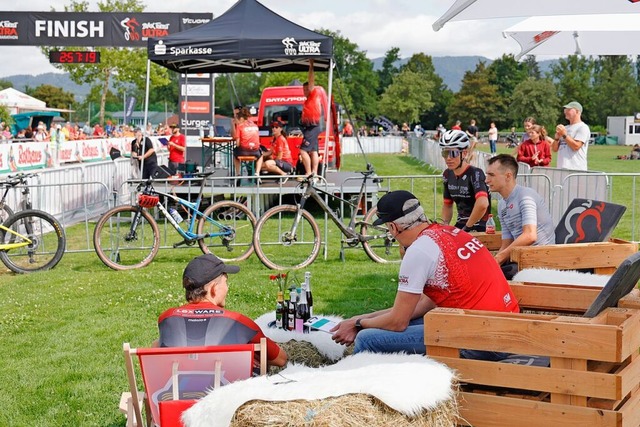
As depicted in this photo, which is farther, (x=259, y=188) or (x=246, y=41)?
(x=246, y=41)

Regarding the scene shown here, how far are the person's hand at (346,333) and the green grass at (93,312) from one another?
5.44ft

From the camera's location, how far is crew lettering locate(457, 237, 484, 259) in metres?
4.41

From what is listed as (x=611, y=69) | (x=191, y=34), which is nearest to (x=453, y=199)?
(x=191, y=34)

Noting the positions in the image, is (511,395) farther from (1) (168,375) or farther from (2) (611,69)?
(2) (611,69)

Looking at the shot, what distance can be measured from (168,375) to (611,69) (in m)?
135

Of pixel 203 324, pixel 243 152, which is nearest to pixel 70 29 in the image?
pixel 243 152

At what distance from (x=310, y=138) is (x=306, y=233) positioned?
157 inches

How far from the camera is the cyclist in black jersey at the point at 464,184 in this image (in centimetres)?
776

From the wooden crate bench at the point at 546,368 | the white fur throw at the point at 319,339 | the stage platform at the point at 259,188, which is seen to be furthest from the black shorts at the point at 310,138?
the wooden crate bench at the point at 546,368

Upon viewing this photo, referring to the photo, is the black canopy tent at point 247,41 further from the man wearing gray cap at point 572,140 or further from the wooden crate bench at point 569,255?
the wooden crate bench at point 569,255

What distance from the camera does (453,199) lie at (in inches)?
323

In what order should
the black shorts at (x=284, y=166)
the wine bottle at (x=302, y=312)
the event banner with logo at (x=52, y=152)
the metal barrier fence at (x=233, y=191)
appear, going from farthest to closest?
1. the event banner with logo at (x=52, y=152)
2. the black shorts at (x=284, y=166)
3. the metal barrier fence at (x=233, y=191)
4. the wine bottle at (x=302, y=312)

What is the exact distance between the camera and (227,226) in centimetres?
1170

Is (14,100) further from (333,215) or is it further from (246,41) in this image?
(333,215)
